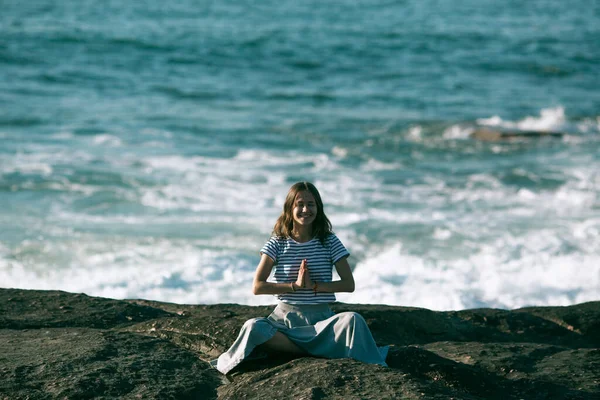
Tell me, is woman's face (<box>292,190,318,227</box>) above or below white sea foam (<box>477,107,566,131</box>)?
below

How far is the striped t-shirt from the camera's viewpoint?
445 cm

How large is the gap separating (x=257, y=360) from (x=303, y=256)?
22.2 inches

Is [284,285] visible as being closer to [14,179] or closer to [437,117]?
[14,179]

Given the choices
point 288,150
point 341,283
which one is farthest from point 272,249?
point 288,150

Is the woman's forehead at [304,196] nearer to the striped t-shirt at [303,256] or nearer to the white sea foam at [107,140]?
the striped t-shirt at [303,256]

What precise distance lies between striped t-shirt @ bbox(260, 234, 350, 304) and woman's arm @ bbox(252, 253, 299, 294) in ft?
0.14

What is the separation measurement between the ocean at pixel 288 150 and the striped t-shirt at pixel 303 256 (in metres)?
4.04

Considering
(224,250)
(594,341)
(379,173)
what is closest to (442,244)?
(224,250)

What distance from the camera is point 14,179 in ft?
41.9

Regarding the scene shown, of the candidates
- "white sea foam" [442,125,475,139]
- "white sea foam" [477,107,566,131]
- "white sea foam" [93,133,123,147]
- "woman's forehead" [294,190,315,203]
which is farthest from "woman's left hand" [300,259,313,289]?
"white sea foam" [477,107,566,131]

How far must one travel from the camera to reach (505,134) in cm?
1716

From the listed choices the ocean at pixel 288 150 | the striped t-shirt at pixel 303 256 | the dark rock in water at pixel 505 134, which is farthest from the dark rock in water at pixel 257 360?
the dark rock in water at pixel 505 134

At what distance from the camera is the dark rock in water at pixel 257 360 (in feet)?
12.6

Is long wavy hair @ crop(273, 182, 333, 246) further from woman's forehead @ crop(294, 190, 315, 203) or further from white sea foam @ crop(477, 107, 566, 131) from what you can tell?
white sea foam @ crop(477, 107, 566, 131)
